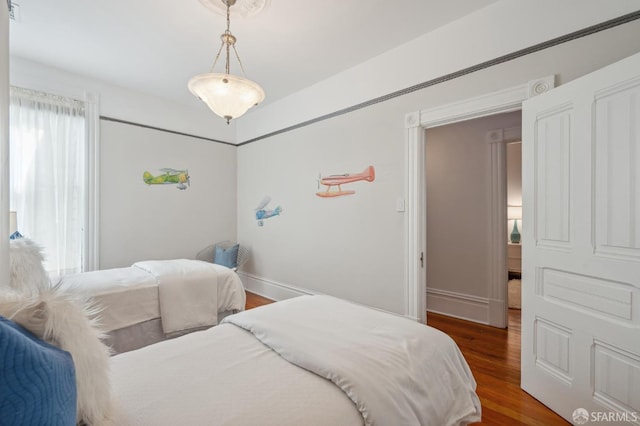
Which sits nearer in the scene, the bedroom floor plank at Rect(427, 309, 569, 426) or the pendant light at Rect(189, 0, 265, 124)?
the bedroom floor plank at Rect(427, 309, 569, 426)

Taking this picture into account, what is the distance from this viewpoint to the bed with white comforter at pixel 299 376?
3.05ft

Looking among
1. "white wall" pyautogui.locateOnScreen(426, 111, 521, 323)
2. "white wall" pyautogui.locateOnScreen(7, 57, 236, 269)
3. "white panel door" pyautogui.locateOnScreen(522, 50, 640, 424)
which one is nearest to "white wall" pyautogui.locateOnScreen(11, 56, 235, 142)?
"white wall" pyautogui.locateOnScreen(7, 57, 236, 269)

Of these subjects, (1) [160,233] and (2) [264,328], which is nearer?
(2) [264,328]

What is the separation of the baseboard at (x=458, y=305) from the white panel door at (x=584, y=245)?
54.4 inches

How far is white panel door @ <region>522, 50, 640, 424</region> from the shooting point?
1.51m

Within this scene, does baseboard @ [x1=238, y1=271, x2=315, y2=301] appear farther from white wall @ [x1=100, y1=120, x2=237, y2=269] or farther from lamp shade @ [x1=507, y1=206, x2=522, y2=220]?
lamp shade @ [x1=507, y1=206, x2=522, y2=220]

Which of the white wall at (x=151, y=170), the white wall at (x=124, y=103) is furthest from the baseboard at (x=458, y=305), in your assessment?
the white wall at (x=124, y=103)

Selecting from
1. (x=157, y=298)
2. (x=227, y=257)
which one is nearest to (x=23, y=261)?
(x=157, y=298)

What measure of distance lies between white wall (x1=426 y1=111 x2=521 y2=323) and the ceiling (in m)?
1.44

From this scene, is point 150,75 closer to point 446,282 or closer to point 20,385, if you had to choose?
point 20,385

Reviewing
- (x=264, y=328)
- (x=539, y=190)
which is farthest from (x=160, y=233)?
(x=539, y=190)

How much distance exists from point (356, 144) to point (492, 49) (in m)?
1.44

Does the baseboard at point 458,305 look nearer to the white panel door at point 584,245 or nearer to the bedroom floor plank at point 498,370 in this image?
the bedroom floor plank at point 498,370

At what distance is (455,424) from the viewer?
1270 mm
